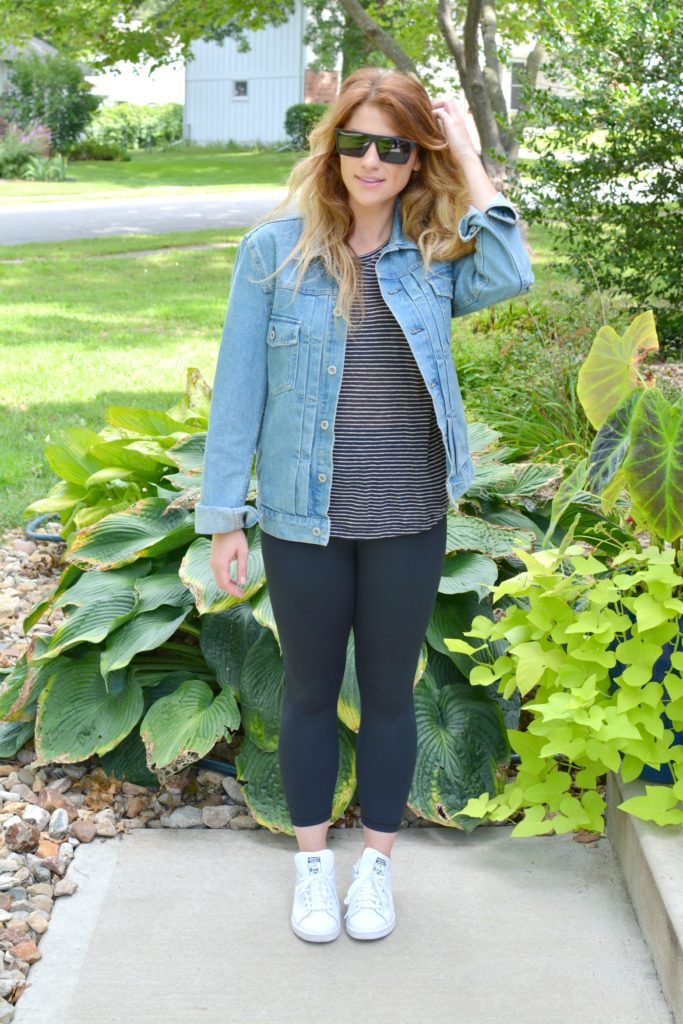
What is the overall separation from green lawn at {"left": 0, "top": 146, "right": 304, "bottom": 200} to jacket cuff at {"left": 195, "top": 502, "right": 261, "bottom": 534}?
1703 cm

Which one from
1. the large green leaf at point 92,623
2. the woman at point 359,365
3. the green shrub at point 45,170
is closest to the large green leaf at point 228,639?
the large green leaf at point 92,623

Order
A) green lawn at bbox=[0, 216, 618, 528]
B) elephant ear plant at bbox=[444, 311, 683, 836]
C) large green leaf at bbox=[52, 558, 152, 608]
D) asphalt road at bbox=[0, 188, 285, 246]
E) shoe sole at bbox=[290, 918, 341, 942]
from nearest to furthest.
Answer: shoe sole at bbox=[290, 918, 341, 942]
elephant ear plant at bbox=[444, 311, 683, 836]
large green leaf at bbox=[52, 558, 152, 608]
green lawn at bbox=[0, 216, 618, 528]
asphalt road at bbox=[0, 188, 285, 246]

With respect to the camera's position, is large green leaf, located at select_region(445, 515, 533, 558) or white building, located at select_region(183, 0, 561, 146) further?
white building, located at select_region(183, 0, 561, 146)

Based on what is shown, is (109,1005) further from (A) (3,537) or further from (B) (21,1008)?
(A) (3,537)

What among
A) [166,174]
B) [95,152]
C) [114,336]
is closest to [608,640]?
[114,336]

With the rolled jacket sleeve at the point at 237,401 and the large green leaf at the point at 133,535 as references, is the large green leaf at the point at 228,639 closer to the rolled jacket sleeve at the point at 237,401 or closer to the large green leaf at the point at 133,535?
the large green leaf at the point at 133,535

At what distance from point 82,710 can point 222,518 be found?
3.66 feet

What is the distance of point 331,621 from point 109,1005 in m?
0.93

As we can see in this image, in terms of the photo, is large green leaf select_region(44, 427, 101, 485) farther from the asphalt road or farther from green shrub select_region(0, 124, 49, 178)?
green shrub select_region(0, 124, 49, 178)

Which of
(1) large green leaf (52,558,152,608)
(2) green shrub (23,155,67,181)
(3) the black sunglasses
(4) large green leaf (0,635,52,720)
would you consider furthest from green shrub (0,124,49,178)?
(3) the black sunglasses

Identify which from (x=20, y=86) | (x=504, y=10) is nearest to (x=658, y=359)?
(x=504, y=10)

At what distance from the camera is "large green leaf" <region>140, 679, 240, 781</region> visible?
3.04 meters

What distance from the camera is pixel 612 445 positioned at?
2.83m

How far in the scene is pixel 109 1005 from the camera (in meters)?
2.43
